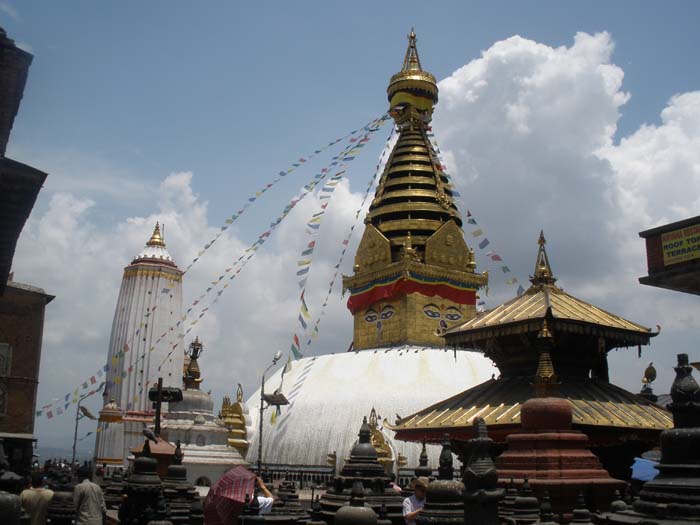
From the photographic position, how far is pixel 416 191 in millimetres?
34000

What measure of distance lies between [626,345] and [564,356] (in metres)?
1.76

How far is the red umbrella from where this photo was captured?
325 inches

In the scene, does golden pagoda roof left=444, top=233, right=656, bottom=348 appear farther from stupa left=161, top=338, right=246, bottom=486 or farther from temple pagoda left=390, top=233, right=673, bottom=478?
stupa left=161, top=338, right=246, bottom=486

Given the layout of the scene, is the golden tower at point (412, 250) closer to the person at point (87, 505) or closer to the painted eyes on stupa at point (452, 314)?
the painted eyes on stupa at point (452, 314)

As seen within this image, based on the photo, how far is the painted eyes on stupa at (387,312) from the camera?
106ft

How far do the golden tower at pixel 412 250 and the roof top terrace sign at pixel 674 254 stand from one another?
20.0 m


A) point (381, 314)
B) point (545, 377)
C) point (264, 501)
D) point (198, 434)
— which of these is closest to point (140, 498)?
point (264, 501)

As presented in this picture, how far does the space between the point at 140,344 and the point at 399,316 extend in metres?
13.8

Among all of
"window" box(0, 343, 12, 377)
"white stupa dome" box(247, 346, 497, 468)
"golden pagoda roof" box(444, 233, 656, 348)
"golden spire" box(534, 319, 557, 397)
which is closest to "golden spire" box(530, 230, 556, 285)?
"golden pagoda roof" box(444, 233, 656, 348)

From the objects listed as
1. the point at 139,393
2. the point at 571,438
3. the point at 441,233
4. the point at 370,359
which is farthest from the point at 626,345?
the point at 139,393

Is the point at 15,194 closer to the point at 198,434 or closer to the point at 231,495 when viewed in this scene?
the point at 231,495

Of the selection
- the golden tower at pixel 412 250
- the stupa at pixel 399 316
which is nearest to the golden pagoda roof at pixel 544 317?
the stupa at pixel 399 316

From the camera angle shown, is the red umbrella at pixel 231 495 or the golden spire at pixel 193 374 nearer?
the red umbrella at pixel 231 495

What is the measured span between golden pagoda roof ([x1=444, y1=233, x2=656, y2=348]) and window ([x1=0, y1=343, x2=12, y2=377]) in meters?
11.8
